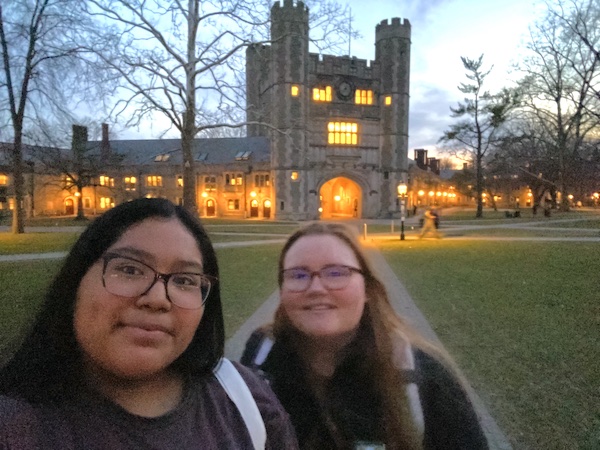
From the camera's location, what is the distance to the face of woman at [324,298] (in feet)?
6.43

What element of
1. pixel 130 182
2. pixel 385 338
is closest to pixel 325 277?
pixel 385 338

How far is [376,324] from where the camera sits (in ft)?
6.77

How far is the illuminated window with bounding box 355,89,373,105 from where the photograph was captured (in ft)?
142

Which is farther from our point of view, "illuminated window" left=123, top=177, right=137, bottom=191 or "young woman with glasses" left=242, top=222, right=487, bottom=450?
"illuminated window" left=123, top=177, right=137, bottom=191

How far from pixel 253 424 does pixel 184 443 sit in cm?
23

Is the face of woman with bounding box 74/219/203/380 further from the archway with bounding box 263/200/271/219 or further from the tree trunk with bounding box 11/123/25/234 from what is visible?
the archway with bounding box 263/200/271/219

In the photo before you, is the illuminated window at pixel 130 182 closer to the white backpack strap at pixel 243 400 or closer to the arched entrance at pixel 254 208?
the arched entrance at pixel 254 208

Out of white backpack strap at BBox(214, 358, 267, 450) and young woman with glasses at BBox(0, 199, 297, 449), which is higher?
young woman with glasses at BBox(0, 199, 297, 449)

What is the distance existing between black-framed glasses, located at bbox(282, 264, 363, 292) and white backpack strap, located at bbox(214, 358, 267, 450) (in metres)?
0.55

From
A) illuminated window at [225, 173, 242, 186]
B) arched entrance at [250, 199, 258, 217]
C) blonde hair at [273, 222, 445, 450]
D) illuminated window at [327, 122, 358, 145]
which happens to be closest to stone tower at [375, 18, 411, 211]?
illuminated window at [327, 122, 358, 145]

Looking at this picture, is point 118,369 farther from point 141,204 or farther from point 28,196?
point 28,196

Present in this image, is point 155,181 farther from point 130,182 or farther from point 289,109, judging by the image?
point 289,109

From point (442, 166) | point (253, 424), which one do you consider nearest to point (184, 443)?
point (253, 424)

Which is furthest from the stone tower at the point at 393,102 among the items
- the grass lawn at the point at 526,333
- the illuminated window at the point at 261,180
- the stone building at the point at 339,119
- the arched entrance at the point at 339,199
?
the grass lawn at the point at 526,333
